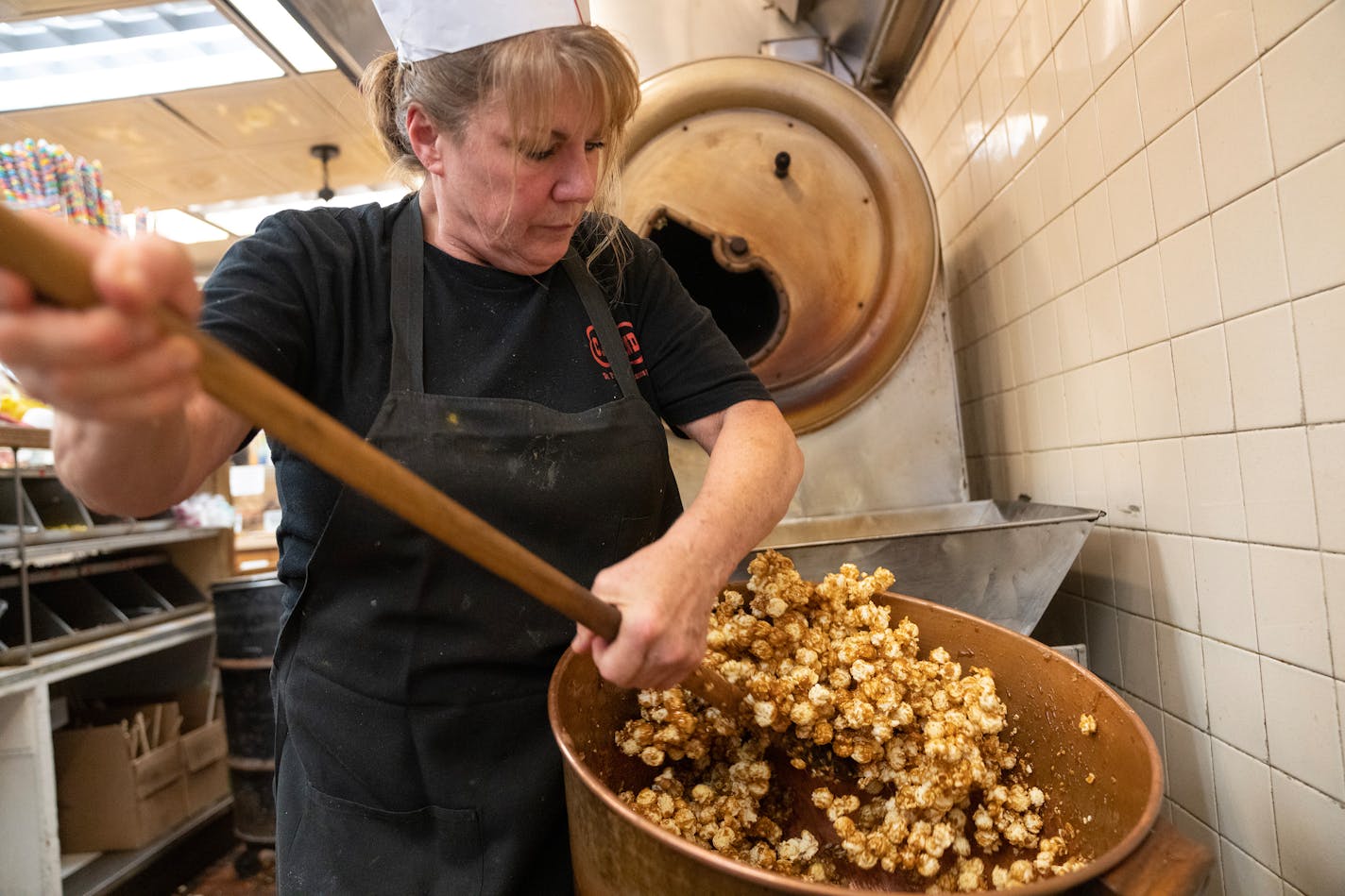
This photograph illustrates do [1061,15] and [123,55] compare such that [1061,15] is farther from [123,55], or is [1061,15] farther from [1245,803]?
[123,55]

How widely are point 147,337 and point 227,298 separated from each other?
1.59 feet

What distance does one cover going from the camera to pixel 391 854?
919 mm

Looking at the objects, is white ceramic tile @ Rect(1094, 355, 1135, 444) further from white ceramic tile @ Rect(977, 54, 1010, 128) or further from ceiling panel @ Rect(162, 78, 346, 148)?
ceiling panel @ Rect(162, 78, 346, 148)

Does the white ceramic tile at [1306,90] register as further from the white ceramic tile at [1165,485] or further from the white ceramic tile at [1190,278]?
the white ceramic tile at [1165,485]

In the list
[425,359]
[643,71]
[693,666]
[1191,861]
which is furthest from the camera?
[643,71]

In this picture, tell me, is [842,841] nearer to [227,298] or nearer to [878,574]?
[878,574]

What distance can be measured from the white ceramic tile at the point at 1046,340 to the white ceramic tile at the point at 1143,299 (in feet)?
0.89

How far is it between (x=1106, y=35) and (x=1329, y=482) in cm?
79

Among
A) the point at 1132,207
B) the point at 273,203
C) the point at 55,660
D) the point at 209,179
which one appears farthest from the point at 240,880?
the point at 273,203

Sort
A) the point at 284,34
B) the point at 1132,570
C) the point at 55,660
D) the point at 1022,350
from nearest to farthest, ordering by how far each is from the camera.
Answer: the point at 1132,570 < the point at 1022,350 < the point at 55,660 < the point at 284,34

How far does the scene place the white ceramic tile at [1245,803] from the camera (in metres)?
1.12

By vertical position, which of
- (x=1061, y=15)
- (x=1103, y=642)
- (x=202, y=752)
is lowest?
(x=202, y=752)

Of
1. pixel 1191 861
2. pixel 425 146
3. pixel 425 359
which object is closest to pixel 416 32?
pixel 425 146

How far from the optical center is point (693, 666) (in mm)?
788
